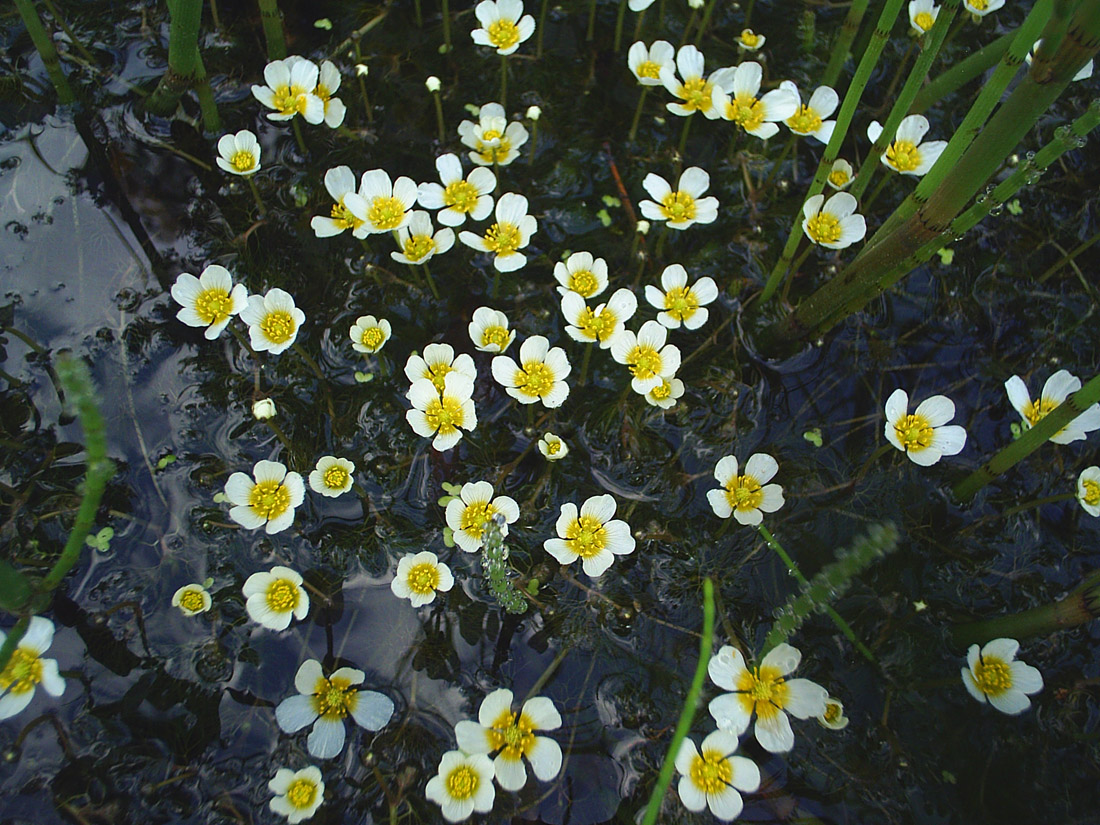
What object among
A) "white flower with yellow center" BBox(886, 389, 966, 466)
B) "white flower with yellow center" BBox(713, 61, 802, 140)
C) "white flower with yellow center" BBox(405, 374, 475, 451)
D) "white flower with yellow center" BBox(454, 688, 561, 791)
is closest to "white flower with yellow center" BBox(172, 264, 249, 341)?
"white flower with yellow center" BBox(405, 374, 475, 451)

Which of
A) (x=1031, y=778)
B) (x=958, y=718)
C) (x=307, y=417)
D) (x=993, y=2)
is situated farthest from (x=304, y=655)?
(x=993, y=2)

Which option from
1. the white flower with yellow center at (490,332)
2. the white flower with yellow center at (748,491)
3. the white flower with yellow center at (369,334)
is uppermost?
the white flower with yellow center at (490,332)

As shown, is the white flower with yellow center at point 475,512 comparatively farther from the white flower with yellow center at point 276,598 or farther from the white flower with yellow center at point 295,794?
the white flower with yellow center at point 295,794

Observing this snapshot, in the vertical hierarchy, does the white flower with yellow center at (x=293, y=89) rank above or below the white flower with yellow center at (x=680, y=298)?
above

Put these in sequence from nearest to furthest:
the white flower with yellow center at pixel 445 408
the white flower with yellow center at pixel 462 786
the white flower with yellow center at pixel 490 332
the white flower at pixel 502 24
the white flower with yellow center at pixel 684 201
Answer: the white flower with yellow center at pixel 462 786, the white flower with yellow center at pixel 445 408, the white flower with yellow center at pixel 490 332, the white flower with yellow center at pixel 684 201, the white flower at pixel 502 24

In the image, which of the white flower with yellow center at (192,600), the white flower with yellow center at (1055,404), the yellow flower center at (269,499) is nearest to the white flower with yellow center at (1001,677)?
the white flower with yellow center at (1055,404)

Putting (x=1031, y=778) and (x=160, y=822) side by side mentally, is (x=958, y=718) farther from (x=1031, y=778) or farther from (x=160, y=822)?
(x=160, y=822)
